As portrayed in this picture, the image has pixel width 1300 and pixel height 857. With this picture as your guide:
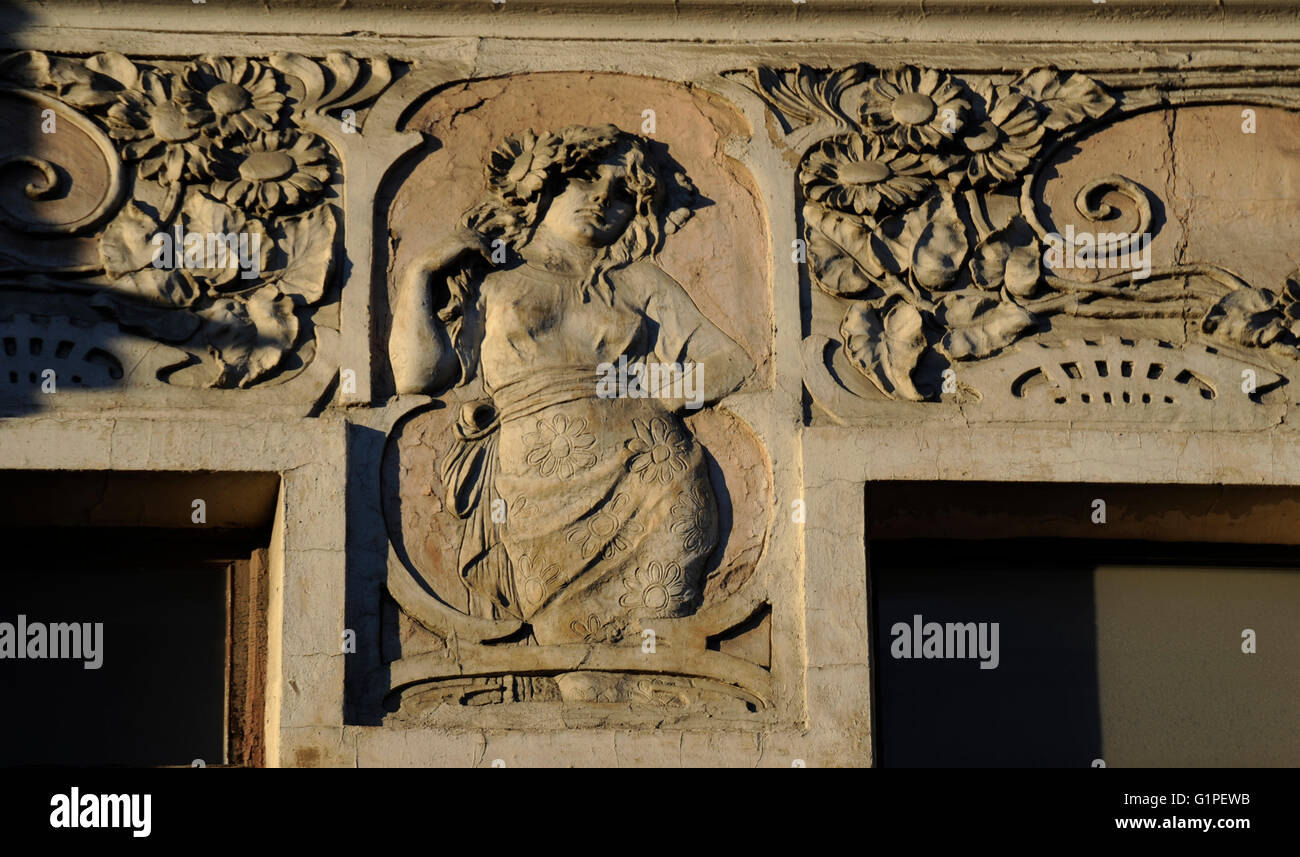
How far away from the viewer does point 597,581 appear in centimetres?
751

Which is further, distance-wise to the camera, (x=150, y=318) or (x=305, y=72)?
(x=305, y=72)

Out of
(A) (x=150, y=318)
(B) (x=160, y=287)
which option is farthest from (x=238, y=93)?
(A) (x=150, y=318)

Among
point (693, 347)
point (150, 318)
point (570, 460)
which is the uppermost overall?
point (150, 318)

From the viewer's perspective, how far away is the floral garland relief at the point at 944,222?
7898 mm

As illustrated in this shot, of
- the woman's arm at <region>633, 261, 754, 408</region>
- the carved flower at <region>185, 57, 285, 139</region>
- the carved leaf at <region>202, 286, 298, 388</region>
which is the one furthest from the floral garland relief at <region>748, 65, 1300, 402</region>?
the carved leaf at <region>202, 286, 298, 388</region>

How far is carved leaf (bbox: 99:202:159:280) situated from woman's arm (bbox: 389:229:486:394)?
898 millimetres

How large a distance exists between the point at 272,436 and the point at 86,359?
71 cm

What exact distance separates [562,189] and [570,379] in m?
0.76

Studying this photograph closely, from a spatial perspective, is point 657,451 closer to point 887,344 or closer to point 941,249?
point 887,344

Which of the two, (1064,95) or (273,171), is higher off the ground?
(1064,95)

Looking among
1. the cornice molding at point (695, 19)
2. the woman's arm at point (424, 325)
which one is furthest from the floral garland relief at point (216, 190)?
the woman's arm at point (424, 325)

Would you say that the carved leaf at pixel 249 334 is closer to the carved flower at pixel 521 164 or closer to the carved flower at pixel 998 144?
the carved flower at pixel 521 164

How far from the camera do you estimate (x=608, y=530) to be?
7.55 metres

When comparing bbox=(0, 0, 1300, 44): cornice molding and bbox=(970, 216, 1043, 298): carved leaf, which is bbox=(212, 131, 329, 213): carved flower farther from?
bbox=(970, 216, 1043, 298): carved leaf
